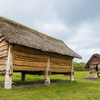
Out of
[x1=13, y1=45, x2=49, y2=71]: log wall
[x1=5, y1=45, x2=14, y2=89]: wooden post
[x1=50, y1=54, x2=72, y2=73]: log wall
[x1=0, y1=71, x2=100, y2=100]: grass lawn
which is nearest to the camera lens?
[x1=0, y1=71, x2=100, y2=100]: grass lawn

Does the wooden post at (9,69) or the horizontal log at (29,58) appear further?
the horizontal log at (29,58)

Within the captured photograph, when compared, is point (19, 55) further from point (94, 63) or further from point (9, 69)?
point (94, 63)

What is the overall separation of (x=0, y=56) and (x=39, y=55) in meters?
3.18

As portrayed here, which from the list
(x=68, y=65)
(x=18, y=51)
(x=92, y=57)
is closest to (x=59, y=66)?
(x=68, y=65)

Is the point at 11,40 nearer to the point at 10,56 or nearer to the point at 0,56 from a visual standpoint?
the point at 10,56

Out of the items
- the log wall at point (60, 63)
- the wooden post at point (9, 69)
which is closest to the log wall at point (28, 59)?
the wooden post at point (9, 69)

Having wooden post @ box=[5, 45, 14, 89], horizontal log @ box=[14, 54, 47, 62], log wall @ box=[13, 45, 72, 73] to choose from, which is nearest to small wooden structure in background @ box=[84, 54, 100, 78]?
log wall @ box=[13, 45, 72, 73]

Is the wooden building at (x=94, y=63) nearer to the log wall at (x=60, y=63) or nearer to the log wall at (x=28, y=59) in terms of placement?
the log wall at (x=60, y=63)

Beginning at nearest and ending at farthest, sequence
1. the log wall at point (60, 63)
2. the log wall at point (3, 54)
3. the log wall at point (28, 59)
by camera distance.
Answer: the log wall at point (3, 54)
the log wall at point (28, 59)
the log wall at point (60, 63)

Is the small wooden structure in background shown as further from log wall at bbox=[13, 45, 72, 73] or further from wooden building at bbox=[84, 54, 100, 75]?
log wall at bbox=[13, 45, 72, 73]

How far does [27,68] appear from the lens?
28.1ft

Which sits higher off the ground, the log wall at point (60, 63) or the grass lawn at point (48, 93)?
the log wall at point (60, 63)

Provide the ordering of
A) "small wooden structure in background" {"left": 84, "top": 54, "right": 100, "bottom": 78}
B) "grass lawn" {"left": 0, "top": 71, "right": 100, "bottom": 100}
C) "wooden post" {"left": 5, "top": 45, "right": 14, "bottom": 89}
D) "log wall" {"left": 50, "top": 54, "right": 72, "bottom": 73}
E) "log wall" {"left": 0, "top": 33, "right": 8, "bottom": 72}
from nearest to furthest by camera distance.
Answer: "grass lawn" {"left": 0, "top": 71, "right": 100, "bottom": 100}
"wooden post" {"left": 5, "top": 45, "right": 14, "bottom": 89}
"log wall" {"left": 0, "top": 33, "right": 8, "bottom": 72}
"log wall" {"left": 50, "top": 54, "right": 72, "bottom": 73}
"small wooden structure in background" {"left": 84, "top": 54, "right": 100, "bottom": 78}

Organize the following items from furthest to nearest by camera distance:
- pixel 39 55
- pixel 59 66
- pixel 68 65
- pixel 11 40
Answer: pixel 68 65, pixel 59 66, pixel 39 55, pixel 11 40
